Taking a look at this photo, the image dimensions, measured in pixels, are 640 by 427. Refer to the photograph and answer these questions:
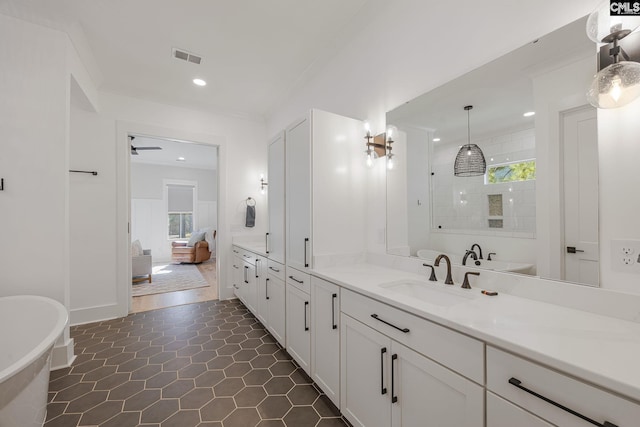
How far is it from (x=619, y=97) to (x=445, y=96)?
832 mm

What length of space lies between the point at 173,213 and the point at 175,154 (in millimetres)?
2082

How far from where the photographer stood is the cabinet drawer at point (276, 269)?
2469 millimetres

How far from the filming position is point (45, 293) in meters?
2.28

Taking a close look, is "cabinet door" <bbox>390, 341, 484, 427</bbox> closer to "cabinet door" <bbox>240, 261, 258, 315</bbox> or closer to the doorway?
"cabinet door" <bbox>240, 261, 258, 315</bbox>

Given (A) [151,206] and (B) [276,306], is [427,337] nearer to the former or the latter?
(B) [276,306]

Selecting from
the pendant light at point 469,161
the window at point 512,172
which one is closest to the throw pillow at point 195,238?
the pendant light at point 469,161

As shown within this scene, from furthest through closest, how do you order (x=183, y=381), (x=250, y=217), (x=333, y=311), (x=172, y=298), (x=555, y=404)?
(x=250, y=217)
(x=172, y=298)
(x=183, y=381)
(x=333, y=311)
(x=555, y=404)

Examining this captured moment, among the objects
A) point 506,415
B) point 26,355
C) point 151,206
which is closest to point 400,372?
point 506,415

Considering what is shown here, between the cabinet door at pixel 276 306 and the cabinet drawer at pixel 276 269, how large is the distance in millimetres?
39

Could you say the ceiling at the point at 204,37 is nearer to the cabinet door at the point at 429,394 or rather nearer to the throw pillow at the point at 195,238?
the cabinet door at the point at 429,394

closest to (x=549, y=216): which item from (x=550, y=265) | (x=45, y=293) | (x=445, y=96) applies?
(x=550, y=265)

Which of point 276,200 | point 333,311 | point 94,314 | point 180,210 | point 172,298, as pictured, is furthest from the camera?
point 180,210

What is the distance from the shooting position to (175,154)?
6508 mm

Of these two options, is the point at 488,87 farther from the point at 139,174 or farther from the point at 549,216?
the point at 139,174
